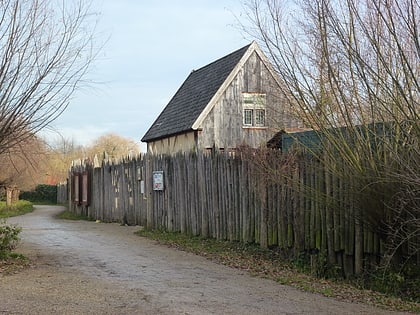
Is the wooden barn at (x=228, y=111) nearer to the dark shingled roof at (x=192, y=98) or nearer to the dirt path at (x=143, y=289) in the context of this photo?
the dark shingled roof at (x=192, y=98)

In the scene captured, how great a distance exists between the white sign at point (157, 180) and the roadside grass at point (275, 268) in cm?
173

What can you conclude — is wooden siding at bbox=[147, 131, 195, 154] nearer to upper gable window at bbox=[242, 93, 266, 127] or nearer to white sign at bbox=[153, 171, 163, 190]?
upper gable window at bbox=[242, 93, 266, 127]

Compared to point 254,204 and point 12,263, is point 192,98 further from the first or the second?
point 12,263

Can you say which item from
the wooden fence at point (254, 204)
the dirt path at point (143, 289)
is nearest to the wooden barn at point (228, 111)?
the wooden fence at point (254, 204)

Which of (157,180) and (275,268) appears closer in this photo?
(275,268)

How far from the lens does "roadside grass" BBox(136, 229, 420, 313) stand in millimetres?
8469

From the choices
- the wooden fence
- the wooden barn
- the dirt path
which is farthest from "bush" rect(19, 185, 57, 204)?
the dirt path

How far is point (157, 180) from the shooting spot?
17.7m

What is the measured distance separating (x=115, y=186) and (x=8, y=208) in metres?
16.9

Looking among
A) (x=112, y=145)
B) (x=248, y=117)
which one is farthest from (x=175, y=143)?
(x=112, y=145)

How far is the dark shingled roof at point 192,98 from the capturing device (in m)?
23.7

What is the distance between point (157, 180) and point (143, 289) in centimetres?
915

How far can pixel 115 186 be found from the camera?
22859mm

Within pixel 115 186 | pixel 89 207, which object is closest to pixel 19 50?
pixel 115 186
